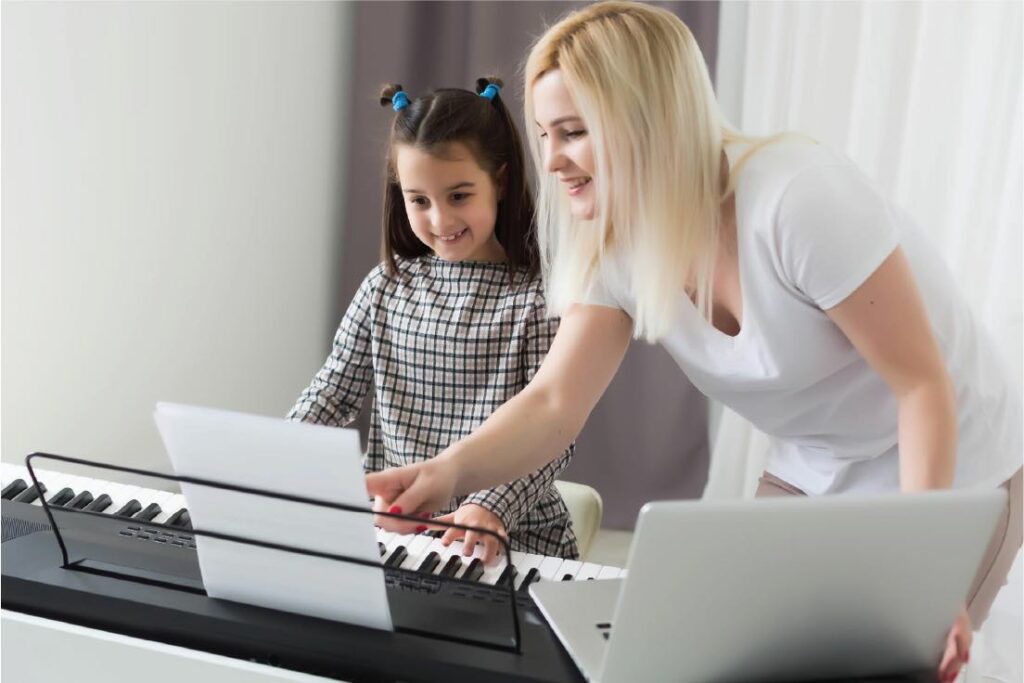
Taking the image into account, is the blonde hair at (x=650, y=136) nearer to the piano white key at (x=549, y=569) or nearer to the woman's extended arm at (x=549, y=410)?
the woman's extended arm at (x=549, y=410)

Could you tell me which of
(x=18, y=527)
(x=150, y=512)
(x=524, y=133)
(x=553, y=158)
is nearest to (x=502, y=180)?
(x=553, y=158)

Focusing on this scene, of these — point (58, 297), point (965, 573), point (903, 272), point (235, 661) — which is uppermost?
point (903, 272)

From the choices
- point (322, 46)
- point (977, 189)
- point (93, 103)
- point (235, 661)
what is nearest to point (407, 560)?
point (235, 661)

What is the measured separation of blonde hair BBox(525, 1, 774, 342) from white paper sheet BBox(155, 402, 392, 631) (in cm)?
51

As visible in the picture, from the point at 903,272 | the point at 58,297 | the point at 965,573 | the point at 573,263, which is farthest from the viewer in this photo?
the point at 58,297

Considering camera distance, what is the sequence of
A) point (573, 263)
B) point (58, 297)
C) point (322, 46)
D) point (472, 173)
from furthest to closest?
point (322, 46) < point (58, 297) < point (472, 173) < point (573, 263)

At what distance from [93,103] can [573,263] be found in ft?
4.41

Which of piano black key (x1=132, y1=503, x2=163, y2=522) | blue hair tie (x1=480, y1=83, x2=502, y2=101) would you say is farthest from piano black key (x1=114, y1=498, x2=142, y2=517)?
blue hair tie (x1=480, y1=83, x2=502, y2=101)

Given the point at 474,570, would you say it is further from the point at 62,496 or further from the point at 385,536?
the point at 62,496

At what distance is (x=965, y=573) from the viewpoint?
2.70 ft

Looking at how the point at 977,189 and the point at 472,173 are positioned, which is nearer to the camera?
the point at 472,173

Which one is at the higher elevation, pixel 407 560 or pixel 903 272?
pixel 903 272

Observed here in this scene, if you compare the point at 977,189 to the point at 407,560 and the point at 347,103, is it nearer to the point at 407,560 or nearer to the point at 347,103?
the point at 347,103

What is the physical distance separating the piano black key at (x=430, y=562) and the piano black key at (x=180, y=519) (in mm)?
276
